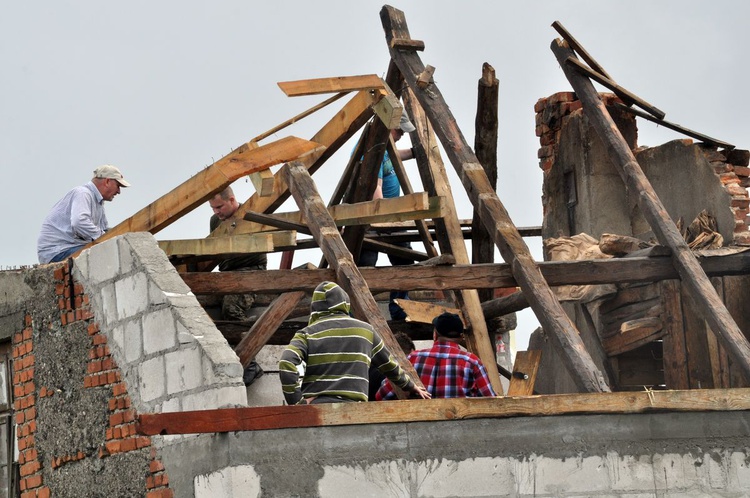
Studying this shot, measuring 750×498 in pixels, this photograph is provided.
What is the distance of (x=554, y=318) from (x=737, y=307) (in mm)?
2347

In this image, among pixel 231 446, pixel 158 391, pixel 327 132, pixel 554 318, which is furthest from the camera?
pixel 327 132

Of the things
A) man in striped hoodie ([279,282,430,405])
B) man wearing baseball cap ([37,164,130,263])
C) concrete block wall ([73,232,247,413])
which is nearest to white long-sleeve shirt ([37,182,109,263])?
man wearing baseball cap ([37,164,130,263])

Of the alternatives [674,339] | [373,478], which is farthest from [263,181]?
[674,339]

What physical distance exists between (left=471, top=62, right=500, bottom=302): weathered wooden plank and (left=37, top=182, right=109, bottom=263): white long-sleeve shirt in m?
3.20

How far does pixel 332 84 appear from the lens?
36.5ft

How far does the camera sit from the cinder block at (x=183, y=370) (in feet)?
28.3

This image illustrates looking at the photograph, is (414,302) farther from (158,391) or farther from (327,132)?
(158,391)

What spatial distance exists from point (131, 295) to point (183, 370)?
849mm

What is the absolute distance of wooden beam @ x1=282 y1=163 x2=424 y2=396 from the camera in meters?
9.62

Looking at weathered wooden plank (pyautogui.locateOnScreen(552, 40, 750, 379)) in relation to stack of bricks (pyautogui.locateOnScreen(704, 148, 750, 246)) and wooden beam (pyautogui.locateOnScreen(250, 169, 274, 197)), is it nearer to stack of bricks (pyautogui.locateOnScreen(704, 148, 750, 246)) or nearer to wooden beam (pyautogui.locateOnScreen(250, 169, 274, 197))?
stack of bricks (pyautogui.locateOnScreen(704, 148, 750, 246))

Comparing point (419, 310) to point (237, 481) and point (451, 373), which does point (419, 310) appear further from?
point (237, 481)

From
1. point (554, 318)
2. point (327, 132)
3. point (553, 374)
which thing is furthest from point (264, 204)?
point (553, 374)

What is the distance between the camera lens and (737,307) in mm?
11742

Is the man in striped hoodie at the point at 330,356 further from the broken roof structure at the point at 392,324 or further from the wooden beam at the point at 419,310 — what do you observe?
the wooden beam at the point at 419,310
